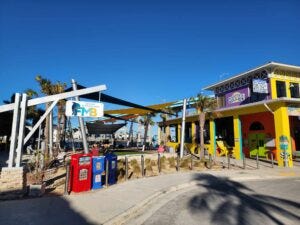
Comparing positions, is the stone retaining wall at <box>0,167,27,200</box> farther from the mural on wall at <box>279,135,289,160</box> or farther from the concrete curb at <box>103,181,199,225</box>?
the mural on wall at <box>279,135,289,160</box>

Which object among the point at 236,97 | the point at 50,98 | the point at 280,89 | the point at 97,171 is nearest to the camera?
the point at 97,171

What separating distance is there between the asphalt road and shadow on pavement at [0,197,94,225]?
59.8 inches

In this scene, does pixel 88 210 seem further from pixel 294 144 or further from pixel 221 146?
pixel 294 144

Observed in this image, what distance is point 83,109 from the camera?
1166 centimetres

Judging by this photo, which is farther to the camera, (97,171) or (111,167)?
(111,167)

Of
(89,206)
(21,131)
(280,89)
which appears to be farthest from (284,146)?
(21,131)

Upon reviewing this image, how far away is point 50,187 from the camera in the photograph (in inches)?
392

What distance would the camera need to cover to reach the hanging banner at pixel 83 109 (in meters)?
11.3

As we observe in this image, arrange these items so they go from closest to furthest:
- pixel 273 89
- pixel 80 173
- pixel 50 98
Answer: pixel 80 173
pixel 50 98
pixel 273 89

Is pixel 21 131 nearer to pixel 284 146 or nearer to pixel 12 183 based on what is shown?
pixel 12 183


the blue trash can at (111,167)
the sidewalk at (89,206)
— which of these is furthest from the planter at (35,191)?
the blue trash can at (111,167)

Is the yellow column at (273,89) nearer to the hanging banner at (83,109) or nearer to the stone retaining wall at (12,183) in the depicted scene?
the hanging banner at (83,109)

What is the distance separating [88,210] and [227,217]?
3.59m

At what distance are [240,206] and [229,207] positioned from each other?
1.25 ft
